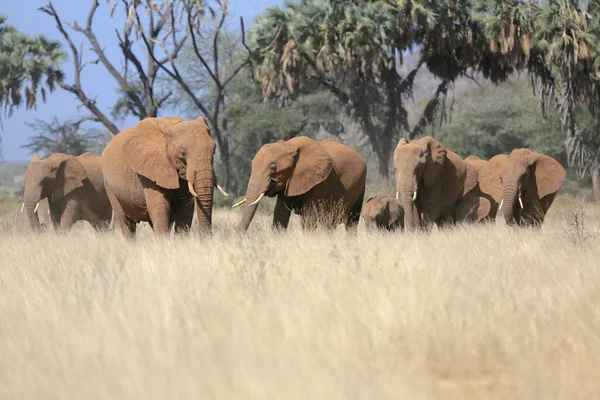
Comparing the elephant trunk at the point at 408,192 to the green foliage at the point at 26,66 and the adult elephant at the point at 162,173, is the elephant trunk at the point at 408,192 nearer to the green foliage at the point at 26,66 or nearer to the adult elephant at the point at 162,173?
the adult elephant at the point at 162,173

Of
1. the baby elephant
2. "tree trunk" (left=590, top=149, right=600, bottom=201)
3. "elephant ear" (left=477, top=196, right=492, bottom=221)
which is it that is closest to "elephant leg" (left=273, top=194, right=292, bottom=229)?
the baby elephant

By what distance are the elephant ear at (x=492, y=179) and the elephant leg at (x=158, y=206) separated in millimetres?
7493

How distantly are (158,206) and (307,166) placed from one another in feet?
8.06

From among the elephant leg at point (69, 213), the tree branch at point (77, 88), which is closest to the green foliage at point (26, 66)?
the tree branch at point (77, 88)

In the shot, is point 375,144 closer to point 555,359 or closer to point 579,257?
point 579,257

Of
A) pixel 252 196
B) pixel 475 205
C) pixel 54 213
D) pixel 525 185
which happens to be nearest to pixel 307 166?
pixel 252 196

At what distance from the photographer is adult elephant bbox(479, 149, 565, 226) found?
1561cm

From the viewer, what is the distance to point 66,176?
1725 cm

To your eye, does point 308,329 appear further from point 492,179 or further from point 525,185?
point 492,179

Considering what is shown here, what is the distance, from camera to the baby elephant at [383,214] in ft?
48.6

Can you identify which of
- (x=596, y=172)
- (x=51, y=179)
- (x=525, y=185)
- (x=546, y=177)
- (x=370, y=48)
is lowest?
(x=596, y=172)

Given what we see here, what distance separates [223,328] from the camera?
5586 millimetres

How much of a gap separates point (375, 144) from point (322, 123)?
7.75m

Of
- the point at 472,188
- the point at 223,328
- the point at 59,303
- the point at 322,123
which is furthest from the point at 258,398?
the point at 322,123
